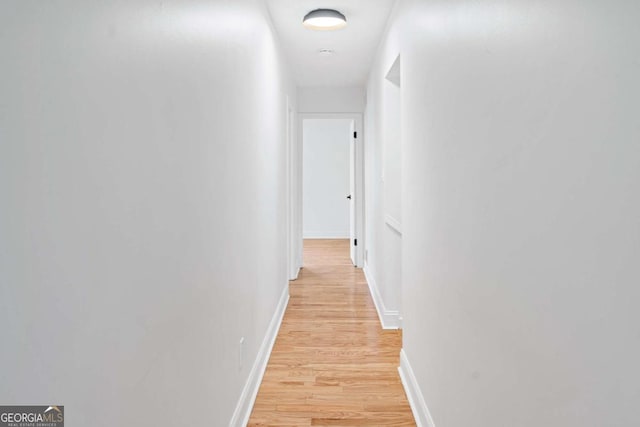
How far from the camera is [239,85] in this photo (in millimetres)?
2115

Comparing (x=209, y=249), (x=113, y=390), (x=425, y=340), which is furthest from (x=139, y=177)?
(x=425, y=340)

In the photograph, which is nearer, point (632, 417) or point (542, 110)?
point (632, 417)

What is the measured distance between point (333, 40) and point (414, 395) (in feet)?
9.39

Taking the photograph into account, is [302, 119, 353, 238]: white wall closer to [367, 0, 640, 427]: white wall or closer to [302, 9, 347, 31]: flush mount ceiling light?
[302, 9, 347, 31]: flush mount ceiling light

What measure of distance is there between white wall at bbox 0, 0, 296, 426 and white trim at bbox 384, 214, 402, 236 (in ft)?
5.55

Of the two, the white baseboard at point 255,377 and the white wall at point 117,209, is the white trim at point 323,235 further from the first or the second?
the white wall at point 117,209

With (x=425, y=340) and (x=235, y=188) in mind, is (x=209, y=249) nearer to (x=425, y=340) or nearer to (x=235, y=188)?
(x=235, y=188)

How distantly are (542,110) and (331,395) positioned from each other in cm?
206

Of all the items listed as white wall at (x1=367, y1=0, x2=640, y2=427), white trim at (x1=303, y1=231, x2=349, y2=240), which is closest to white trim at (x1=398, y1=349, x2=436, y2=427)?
white wall at (x1=367, y1=0, x2=640, y2=427)

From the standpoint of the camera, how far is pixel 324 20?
10.2 feet

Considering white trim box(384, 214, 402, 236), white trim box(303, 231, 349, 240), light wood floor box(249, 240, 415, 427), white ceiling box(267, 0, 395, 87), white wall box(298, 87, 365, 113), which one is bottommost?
light wood floor box(249, 240, 415, 427)

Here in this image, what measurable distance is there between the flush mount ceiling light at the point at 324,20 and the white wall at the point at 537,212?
150 centimetres

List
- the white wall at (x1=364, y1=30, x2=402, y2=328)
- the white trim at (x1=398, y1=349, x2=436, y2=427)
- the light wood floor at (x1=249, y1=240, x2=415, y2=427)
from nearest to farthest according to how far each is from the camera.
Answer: the white trim at (x1=398, y1=349, x2=436, y2=427) → the light wood floor at (x1=249, y1=240, x2=415, y2=427) → the white wall at (x1=364, y1=30, x2=402, y2=328)

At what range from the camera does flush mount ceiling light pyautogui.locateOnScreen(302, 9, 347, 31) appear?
10.1ft
